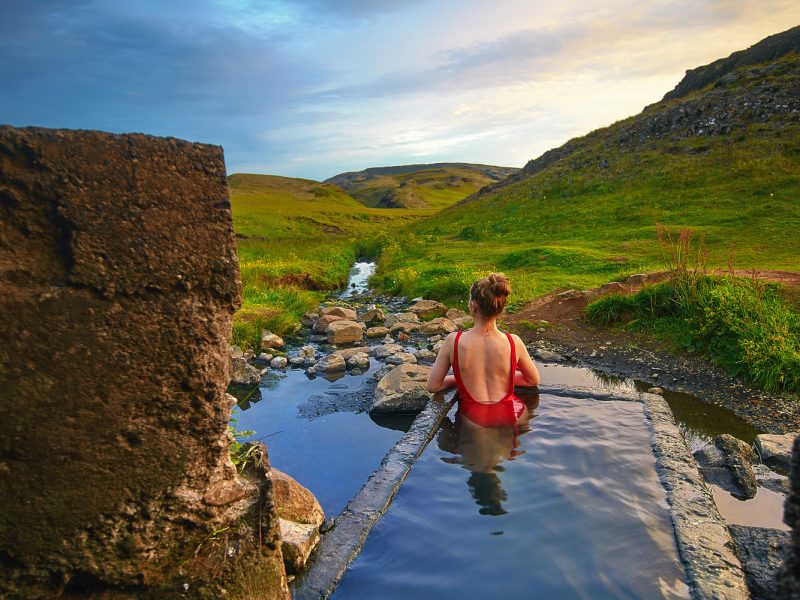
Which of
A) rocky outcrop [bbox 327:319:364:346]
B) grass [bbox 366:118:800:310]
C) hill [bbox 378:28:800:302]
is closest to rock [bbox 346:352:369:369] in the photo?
rocky outcrop [bbox 327:319:364:346]

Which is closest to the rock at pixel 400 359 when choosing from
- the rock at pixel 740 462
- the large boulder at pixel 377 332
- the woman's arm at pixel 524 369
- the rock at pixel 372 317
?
the large boulder at pixel 377 332

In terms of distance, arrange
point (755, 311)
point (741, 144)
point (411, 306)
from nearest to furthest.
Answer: point (755, 311)
point (411, 306)
point (741, 144)

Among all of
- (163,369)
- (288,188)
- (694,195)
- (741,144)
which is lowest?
(163,369)

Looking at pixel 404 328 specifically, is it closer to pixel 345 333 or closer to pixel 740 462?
pixel 345 333

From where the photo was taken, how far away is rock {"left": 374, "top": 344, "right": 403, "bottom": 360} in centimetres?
1067

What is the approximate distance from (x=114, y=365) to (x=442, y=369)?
4.24 meters

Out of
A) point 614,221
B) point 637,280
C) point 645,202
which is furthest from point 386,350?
point 645,202

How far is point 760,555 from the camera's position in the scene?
405 cm

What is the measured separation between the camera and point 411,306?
581 inches

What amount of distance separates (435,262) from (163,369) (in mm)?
19359

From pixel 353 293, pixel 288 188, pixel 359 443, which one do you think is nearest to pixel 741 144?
pixel 353 293

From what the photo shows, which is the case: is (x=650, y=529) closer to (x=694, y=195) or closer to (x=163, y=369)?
(x=163, y=369)

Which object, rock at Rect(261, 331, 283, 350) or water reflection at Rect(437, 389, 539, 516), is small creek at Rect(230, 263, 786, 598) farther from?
rock at Rect(261, 331, 283, 350)

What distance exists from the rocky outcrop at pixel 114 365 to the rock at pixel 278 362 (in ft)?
24.3
